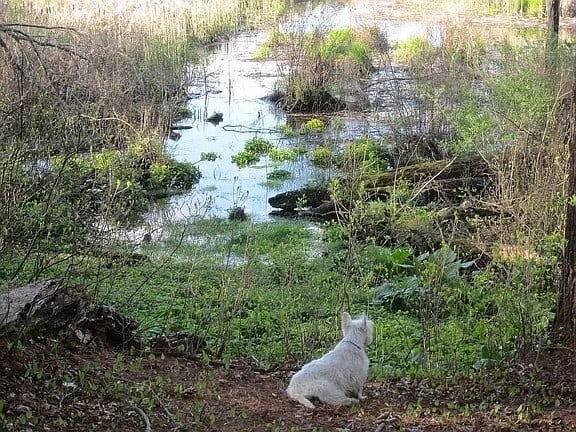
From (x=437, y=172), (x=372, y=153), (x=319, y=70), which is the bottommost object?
(x=372, y=153)

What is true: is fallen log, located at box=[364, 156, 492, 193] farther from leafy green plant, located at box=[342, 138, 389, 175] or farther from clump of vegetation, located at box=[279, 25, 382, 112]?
clump of vegetation, located at box=[279, 25, 382, 112]

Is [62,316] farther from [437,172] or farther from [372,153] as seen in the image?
[372,153]

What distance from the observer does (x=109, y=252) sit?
8.38 metres

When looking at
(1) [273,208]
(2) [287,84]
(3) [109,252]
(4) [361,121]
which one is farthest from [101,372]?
(2) [287,84]

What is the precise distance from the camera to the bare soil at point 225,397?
202 inches

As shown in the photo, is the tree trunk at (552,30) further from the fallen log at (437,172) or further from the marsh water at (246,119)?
the marsh water at (246,119)

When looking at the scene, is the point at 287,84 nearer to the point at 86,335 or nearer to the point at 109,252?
the point at 109,252

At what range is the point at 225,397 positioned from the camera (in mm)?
6031

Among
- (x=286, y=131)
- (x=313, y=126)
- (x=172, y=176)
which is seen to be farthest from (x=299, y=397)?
(x=313, y=126)

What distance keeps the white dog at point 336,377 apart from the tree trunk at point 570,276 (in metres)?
1.72

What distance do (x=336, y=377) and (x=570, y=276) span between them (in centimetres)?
219

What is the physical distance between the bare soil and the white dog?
0.09 metres

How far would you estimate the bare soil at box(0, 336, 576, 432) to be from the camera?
202 inches

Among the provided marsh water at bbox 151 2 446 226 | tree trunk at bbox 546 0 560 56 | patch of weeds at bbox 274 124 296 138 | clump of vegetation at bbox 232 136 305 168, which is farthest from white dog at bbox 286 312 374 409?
patch of weeds at bbox 274 124 296 138
